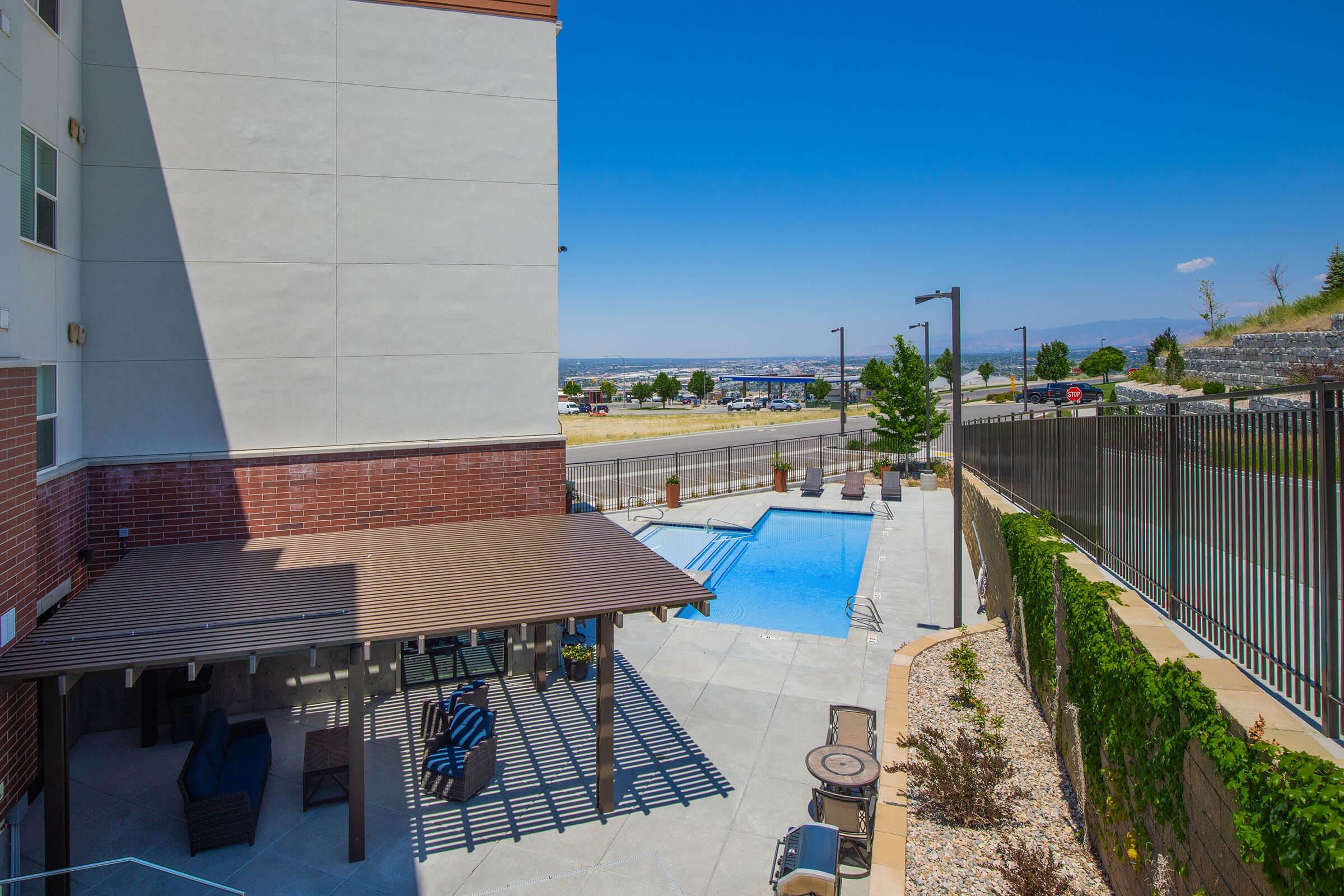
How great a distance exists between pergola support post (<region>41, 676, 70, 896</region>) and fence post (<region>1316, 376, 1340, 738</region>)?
958 cm

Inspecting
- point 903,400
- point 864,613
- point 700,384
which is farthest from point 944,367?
point 864,613

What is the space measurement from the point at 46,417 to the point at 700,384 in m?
123

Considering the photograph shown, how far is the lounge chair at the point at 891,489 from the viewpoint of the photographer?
89.7ft

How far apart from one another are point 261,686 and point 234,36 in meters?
9.74

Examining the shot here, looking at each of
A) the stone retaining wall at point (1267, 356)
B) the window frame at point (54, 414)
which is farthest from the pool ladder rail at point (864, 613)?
the stone retaining wall at point (1267, 356)

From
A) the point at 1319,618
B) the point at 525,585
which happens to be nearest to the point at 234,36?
the point at 525,585

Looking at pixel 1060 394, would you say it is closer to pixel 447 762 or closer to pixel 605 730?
pixel 605 730

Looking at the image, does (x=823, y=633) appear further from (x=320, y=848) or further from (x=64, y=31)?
(x=64, y=31)

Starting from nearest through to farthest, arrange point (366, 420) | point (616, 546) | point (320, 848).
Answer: point (320, 848), point (616, 546), point (366, 420)

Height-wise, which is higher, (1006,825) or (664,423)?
(664,423)

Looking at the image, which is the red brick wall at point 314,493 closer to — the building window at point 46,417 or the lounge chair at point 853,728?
the building window at point 46,417

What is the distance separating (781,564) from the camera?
20.8 meters

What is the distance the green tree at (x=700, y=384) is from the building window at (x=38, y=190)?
117978mm

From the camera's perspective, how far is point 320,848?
Answer: 791 cm
